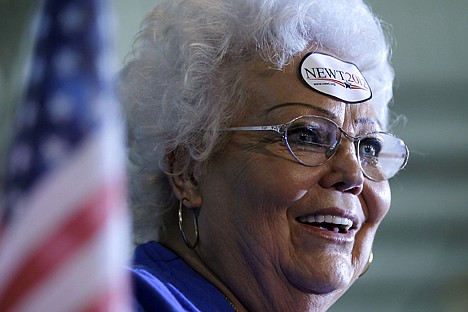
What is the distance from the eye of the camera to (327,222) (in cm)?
211

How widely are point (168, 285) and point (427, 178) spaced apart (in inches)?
138

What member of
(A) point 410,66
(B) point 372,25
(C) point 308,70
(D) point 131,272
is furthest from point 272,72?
(A) point 410,66

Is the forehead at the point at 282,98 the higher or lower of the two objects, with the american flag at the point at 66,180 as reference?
higher

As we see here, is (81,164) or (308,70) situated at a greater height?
(308,70)

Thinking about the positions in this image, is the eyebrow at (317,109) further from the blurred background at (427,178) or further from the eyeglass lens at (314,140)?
the blurred background at (427,178)

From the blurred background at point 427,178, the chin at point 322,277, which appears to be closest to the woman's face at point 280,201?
the chin at point 322,277

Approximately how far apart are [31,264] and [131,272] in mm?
878

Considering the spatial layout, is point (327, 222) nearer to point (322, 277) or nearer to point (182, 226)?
point (322, 277)

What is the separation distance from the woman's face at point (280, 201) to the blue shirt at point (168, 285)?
6 centimetres

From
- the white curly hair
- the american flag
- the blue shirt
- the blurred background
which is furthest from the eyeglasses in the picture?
the blurred background

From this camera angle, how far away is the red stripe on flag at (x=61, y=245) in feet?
3.37

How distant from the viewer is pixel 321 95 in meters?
2.15

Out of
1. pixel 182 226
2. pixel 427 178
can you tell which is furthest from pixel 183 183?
pixel 427 178

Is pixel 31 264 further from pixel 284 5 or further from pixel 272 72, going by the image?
pixel 284 5
